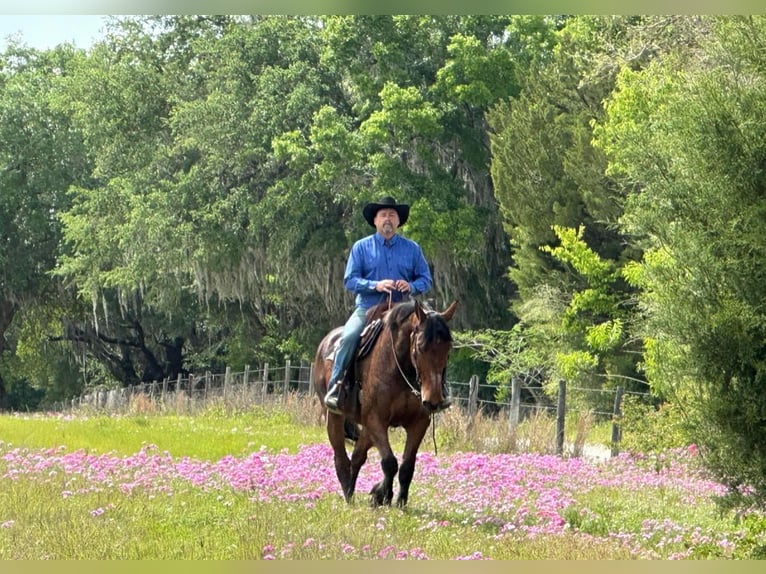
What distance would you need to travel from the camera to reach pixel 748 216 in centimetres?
913

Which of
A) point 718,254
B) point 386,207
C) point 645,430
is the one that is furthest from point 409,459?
point 645,430

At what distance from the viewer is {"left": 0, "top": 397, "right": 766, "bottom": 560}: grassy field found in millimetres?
9008

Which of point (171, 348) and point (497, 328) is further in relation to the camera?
point (171, 348)

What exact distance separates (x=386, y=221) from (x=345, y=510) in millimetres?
2570

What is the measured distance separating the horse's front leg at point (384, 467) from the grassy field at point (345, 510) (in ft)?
0.81

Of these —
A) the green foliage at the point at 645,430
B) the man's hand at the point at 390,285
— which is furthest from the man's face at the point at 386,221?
the green foliage at the point at 645,430

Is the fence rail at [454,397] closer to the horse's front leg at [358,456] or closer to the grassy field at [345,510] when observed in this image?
the grassy field at [345,510]

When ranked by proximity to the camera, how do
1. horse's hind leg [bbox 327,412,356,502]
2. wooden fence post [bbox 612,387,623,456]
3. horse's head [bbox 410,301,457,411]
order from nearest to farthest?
horse's head [bbox 410,301,457,411] < horse's hind leg [bbox 327,412,356,502] < wooden fence post [bbox 612,387,623,456]

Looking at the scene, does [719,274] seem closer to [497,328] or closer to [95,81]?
[497,328]

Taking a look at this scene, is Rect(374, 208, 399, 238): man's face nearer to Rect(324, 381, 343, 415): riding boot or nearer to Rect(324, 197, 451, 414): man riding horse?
Rect(324, 197, 451, 414): man riding horse

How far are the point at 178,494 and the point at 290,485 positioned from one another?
48.1 inches

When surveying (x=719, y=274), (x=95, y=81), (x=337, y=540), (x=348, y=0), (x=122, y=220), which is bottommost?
(x=337, y=540)

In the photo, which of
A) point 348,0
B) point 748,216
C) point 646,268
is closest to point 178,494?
point 646,268

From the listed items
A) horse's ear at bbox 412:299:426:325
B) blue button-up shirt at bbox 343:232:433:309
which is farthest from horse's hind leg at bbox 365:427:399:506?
blue button-up shirt at bbox 343:232:433:309
